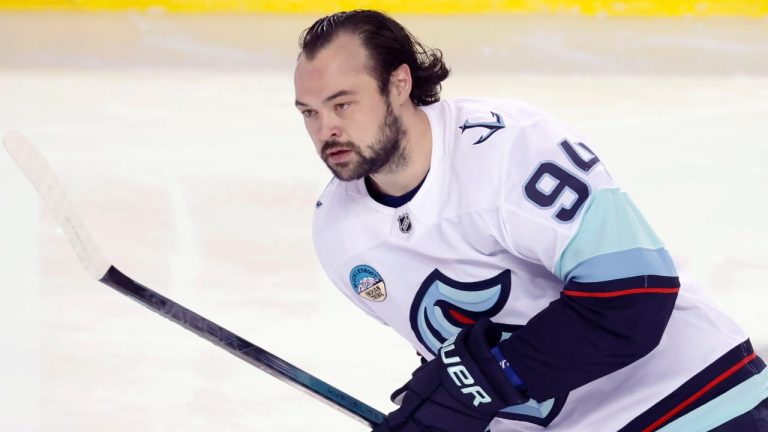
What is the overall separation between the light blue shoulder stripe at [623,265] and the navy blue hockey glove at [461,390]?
0.17m

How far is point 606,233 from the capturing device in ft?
4.64

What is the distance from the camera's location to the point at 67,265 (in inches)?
117

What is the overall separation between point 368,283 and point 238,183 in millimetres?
1842

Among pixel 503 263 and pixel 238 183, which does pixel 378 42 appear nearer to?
pixel 503 263

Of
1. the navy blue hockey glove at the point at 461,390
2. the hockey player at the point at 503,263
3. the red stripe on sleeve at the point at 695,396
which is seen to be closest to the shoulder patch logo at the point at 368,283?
the hockey player at the point at 503,263

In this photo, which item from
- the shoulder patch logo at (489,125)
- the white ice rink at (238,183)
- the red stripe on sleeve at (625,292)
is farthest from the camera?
the white ice rink at (238,183)

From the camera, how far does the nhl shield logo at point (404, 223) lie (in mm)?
1576

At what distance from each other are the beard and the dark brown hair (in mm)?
61

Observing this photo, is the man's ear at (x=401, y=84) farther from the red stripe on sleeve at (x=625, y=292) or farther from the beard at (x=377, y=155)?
the red stripe on sleeve at (x=625, y=292)

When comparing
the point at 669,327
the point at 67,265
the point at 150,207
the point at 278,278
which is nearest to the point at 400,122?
the point at 669,327

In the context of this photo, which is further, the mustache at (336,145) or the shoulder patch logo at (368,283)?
the shoulder patch logo at (368,283)

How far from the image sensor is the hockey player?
1427mm

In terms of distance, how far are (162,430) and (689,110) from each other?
91.7 inches

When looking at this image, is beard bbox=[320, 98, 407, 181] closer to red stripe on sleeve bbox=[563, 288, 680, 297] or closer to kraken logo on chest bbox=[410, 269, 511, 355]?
kraken logo on chest bbox=[410, 269, 511, 355]
